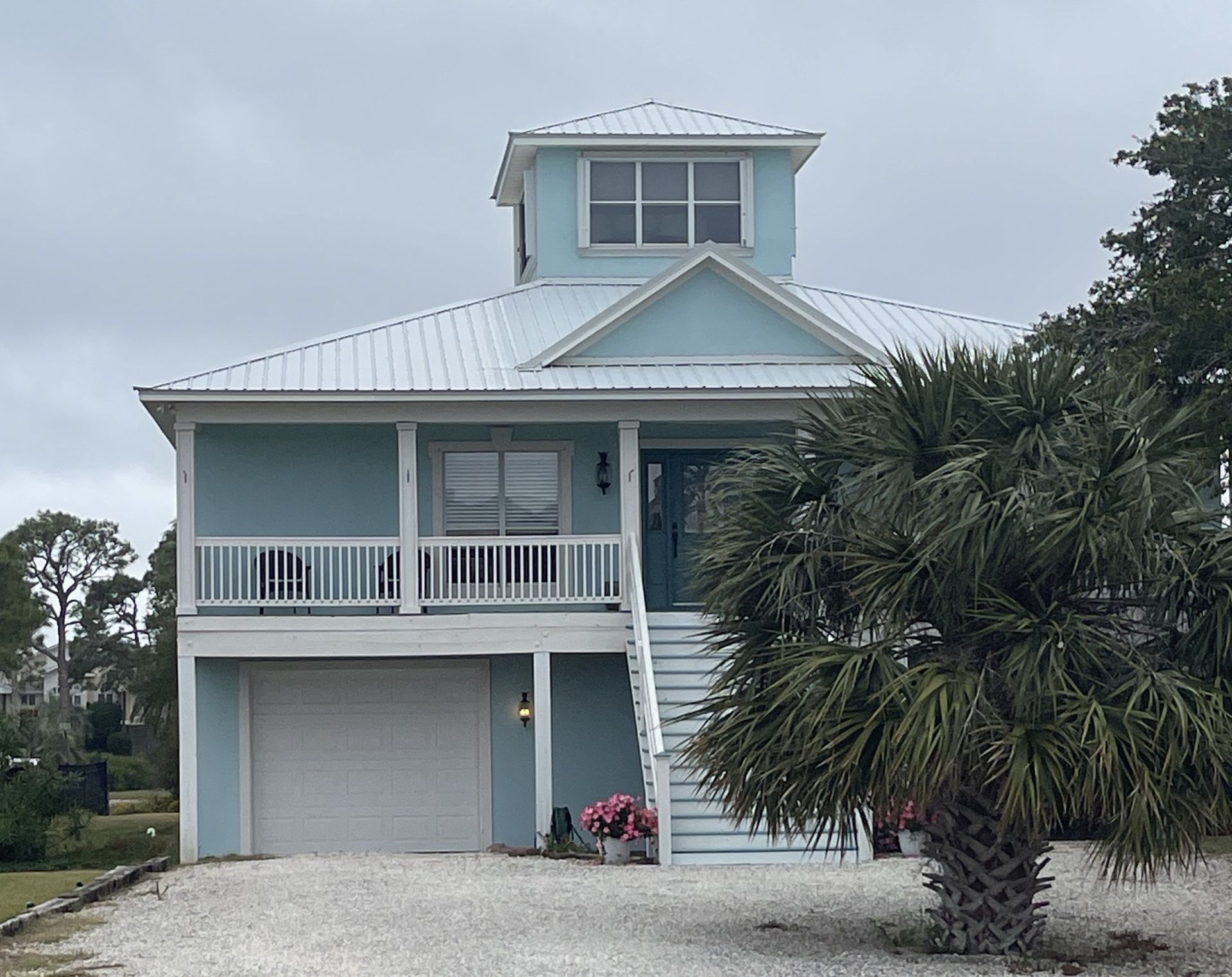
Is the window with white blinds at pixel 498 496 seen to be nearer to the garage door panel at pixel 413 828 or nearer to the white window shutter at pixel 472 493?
the white window shutter at pixel 472 493

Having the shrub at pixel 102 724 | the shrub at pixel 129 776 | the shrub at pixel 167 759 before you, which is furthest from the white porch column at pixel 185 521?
the shrub at pixel 102 724

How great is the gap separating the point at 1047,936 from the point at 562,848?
275 inches

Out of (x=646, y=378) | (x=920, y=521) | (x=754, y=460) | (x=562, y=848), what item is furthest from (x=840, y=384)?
(x=920, y=521)

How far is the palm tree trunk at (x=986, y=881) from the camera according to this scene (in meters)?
10.9

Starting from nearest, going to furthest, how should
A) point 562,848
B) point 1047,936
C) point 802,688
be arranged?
1. point 802,688
2. point 1047,936
3. point 562,848

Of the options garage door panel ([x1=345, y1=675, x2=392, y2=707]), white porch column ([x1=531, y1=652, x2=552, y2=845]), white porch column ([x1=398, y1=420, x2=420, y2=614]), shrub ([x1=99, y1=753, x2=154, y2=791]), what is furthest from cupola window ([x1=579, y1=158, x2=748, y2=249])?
shrub ([x1=99, y1=753, x2=154, y2=791])

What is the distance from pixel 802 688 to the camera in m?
10.7

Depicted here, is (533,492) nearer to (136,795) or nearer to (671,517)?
(671,517)

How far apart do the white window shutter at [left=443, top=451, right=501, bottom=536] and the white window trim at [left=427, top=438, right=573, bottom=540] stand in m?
0.07

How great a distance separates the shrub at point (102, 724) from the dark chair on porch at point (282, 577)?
30.4 m

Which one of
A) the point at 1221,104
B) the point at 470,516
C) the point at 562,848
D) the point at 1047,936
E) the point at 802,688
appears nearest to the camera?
the point at 802,688

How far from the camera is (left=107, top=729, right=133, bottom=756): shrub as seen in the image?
1914 inches

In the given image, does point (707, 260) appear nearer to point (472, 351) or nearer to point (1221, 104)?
point (472, 351)

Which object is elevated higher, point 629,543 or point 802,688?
point 629,543
